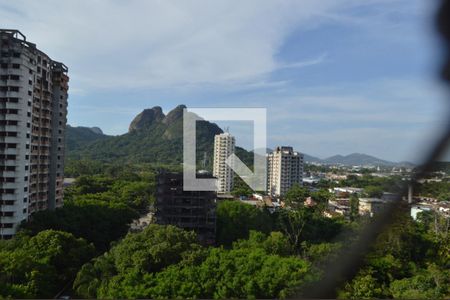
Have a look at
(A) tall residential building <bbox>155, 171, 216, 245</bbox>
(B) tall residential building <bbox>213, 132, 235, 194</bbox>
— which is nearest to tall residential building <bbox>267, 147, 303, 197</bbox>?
(B) tall residential building <bbox>213, 132, 235, 194</bbox>

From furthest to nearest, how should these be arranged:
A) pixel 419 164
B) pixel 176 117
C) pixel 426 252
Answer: pixel 176 117 → pixel 426 252 → pixel 419 164

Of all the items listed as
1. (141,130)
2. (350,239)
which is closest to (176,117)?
(141,130)

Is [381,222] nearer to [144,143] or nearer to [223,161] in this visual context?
[223,161]

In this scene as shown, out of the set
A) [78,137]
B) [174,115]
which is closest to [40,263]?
[174,115]

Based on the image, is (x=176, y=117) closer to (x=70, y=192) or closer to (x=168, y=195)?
(x=70, y=192)

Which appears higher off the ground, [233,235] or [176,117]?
[176,117]

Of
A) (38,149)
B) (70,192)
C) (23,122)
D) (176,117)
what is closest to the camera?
(23,122)

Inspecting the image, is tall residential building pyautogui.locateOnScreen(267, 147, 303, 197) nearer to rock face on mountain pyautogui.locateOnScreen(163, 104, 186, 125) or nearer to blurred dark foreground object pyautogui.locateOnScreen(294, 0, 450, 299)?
blurred dark foreground object pyautogui.locateOnScreen(294, 0, 450, 299)
